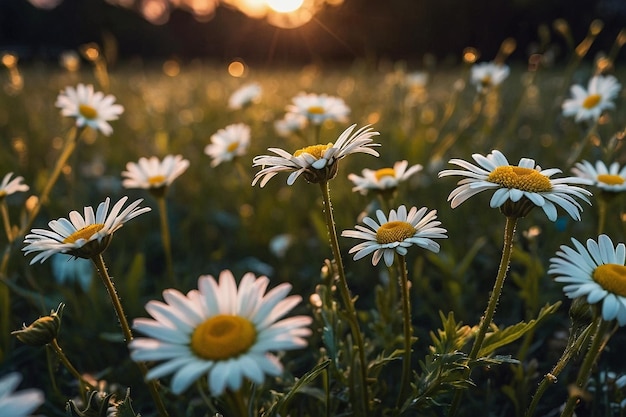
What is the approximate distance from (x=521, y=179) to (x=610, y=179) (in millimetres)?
663

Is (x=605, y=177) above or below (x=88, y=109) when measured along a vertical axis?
below

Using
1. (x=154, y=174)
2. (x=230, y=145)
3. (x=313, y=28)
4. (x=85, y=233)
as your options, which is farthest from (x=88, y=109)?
(x=313, y=28)

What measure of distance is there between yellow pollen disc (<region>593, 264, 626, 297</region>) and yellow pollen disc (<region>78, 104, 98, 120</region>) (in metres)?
1.76

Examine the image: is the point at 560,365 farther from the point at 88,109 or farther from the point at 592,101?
the point at 88,109

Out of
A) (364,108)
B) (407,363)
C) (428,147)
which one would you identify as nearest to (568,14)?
(364,108)

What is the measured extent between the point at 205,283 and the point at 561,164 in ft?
8.51

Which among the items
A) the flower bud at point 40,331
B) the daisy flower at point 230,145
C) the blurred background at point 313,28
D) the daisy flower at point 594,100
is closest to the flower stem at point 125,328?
the flower bud at point 40,331

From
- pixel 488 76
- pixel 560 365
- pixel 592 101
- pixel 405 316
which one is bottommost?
pixel 560 365

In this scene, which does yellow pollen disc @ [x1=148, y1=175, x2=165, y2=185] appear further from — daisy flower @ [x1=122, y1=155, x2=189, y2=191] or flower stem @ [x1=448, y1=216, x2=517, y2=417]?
flower stem @ [x1=448, y1=216, x2=517, y2=417]

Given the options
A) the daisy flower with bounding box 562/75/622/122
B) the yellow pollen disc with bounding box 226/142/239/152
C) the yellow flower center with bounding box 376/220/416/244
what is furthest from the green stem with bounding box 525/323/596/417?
the yellow pollen disc with bounding box 226/142/239/152

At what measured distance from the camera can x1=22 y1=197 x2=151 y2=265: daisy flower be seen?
1043mm

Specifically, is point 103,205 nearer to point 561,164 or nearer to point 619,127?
point 561,164

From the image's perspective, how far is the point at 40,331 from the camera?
3.37ft

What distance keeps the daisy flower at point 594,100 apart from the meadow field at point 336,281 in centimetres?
9
